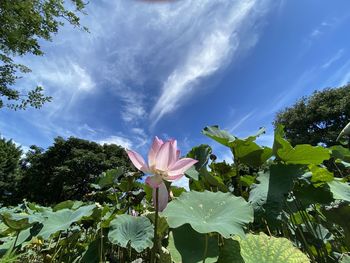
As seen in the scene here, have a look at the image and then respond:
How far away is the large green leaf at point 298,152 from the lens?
85cm

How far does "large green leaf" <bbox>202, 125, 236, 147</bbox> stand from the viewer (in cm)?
99

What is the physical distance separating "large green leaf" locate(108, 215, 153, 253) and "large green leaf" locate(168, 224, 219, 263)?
0.12 m

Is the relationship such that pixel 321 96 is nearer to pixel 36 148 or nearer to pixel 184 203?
pixel 36 148

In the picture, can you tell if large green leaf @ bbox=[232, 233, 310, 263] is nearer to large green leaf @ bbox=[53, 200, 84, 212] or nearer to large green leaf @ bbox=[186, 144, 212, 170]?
large green leaf @ bbox=[186, 144, 212, 170]

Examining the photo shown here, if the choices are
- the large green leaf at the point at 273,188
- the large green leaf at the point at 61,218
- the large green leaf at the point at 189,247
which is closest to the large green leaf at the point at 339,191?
the large green leaf at the point at 273,188

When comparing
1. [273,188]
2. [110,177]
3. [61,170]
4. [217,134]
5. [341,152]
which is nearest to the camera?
[273,188]

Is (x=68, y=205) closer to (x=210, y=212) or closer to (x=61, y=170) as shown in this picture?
(x=210, y=212)

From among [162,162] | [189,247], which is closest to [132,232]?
[189,247]

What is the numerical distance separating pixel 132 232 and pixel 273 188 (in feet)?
1.35

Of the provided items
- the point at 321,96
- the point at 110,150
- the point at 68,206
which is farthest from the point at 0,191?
the point at 68,206

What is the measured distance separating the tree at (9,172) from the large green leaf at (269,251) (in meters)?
23.4

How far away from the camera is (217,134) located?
1078mm

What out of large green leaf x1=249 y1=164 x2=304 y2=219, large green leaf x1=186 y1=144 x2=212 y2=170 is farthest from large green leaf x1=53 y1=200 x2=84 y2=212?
large green leaf x1=249 y1=164 x2=304 y2=219

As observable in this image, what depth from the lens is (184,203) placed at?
0.78 m
